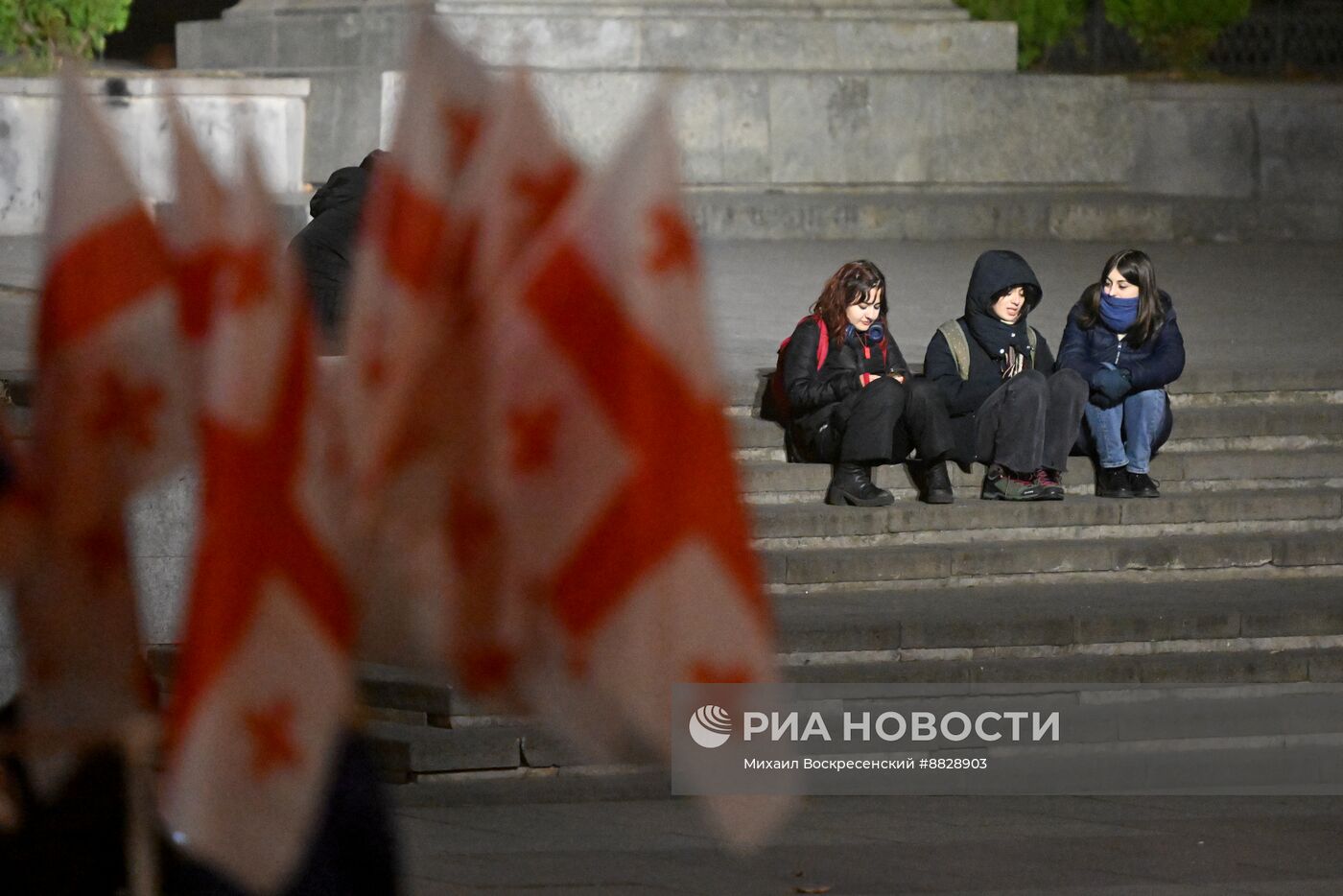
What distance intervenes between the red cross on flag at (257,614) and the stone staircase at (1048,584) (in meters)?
4.47

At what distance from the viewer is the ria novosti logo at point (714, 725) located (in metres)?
2.47

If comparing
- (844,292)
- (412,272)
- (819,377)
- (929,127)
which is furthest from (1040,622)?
(929,127)

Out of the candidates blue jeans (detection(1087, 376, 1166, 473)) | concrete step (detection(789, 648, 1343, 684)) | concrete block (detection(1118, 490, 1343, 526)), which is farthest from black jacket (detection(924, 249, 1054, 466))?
concrete step (detection(789, 648, 1343, 684))

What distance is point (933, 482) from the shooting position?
9273 millimetres

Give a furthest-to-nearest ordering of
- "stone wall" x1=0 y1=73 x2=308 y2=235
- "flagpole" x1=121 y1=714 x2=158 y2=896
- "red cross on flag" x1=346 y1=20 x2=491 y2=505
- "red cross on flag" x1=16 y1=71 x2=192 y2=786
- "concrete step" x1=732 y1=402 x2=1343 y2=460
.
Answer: "stone wall" x1=0 y1=73 x2=308 y2=235 → "concrete step" x1=732 y1=402 x2=1343 y2=460 → "flagpole" x1=121 y1=714 x2=158 y2=896 → "red cross on flag" x1=16 y1=71 x2=192 y2=786 → "red cross on flag" x1=346 y1=20 x2=491 y2=505

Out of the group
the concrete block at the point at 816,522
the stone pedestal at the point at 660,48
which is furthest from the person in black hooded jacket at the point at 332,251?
the stone pedestal at the point at 660,48

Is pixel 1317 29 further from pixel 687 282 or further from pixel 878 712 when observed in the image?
pixel 687 282

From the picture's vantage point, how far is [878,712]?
7.57 metres

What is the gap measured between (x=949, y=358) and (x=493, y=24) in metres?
8.38

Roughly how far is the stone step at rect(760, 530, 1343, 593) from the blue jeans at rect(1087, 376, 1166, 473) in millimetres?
409

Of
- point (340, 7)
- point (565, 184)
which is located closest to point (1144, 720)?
point (565, 184)

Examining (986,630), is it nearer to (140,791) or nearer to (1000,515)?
(1000,515)

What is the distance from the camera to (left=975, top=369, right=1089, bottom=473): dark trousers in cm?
928

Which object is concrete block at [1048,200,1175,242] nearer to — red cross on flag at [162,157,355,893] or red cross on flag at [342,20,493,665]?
red cross on flag at [342,20,493,665]
